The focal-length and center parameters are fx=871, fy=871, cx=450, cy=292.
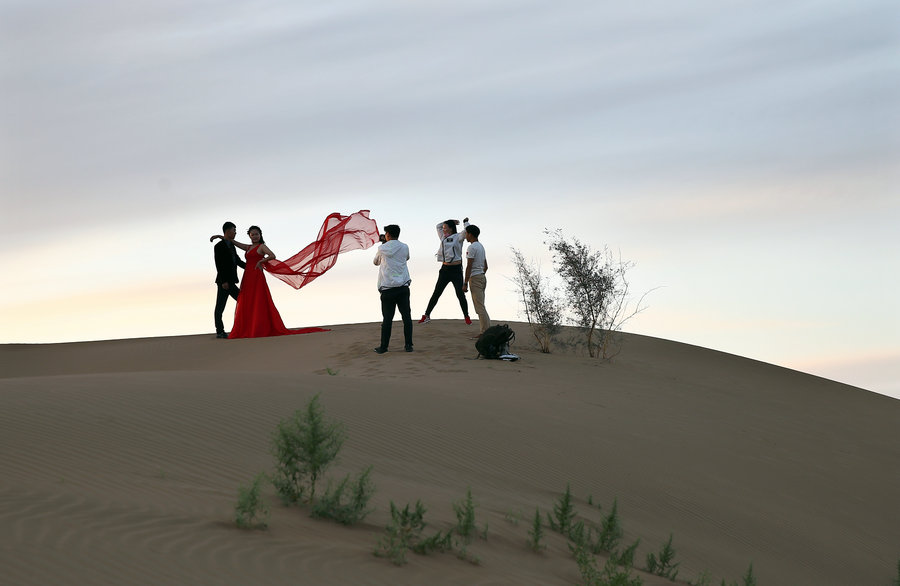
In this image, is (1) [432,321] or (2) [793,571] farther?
(1) [432,321]

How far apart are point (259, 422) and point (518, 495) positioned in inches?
119

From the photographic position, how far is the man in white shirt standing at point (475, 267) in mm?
18094

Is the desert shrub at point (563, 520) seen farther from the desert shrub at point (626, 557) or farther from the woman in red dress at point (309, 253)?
the woman in red dress at point (309, 253)

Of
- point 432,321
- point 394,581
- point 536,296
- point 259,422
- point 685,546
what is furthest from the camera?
point 432,321

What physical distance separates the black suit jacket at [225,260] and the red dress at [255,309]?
0.31 meters

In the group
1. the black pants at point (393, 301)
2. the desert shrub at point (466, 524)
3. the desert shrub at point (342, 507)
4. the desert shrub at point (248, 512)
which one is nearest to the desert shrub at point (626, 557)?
the desert shrub at point (466, 524)

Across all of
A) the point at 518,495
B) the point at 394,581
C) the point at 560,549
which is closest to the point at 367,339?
the point at 518,495

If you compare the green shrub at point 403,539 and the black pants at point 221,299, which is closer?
the green shrub at point 403,539

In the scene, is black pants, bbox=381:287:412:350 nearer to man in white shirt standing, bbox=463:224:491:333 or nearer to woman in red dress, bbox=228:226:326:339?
man in white shirt standing, bbox=463:224:491:333

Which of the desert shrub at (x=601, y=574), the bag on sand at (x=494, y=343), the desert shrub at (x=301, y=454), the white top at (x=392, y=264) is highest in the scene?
the white top at (x=392, y=264)

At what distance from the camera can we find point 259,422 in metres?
9.62

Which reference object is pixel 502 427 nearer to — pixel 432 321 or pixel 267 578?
pixel 267 578

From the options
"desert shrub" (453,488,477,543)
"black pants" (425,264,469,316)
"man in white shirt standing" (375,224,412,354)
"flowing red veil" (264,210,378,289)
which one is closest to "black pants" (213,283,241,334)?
"flowing red veil" (264,210,378,289)

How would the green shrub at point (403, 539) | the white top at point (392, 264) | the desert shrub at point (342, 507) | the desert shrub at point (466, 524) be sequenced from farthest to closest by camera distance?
the white top at point (392, 264), the desert shrub at point (466, 524), the desert shrub at point (342, 507), the green shrub at point (403, 539)
